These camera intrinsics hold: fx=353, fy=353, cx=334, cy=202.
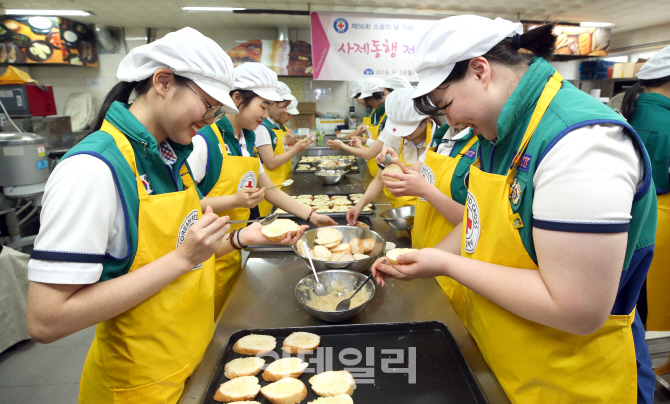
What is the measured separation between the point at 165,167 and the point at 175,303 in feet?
1.50

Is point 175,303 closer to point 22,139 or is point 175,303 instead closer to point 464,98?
point 464,98

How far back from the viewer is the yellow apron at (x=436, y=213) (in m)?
1.82

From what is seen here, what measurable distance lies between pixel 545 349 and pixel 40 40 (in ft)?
30.9

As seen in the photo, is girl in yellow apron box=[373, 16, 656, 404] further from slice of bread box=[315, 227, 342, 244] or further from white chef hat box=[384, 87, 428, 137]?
white chef hat box=[384, 87, 428, 137]

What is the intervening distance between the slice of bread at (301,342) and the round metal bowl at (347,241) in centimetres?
42

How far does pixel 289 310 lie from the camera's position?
4.88 ft

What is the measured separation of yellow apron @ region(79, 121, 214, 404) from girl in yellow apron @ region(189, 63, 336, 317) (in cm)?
88

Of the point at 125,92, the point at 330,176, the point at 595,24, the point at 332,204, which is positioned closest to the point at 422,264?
the point at 125,92

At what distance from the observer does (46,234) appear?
862 mm

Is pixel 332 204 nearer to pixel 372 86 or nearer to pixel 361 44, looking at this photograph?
pixel 372 86

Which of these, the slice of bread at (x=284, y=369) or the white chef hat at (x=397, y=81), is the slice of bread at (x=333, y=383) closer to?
the slice of bread at (x=284, y=369)

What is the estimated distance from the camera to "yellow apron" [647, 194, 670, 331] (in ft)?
7.60

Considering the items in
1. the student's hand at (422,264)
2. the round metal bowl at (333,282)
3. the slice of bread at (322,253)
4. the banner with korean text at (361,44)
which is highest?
the banner with korean text at (361,44)

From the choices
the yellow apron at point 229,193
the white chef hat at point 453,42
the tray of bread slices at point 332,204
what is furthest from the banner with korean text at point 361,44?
the white chef hat at point 453,42
